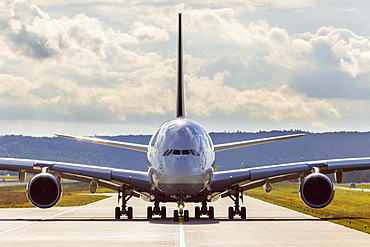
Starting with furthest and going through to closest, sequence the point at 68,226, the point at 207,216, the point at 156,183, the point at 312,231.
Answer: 1. the point at 207,216
2. the point at 156,183
3. the point at 68,226
4. the point at 312,231

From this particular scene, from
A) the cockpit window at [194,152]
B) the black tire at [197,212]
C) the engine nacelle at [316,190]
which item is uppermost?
the cockpit window at [194,152]

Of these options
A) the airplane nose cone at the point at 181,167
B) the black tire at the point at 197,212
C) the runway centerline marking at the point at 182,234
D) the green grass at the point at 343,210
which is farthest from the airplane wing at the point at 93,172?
the green grass at the point at 343,210

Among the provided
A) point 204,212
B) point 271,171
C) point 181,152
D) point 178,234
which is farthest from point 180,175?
point 204,212

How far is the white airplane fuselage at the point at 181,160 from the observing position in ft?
109

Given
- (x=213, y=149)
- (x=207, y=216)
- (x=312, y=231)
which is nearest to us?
(x=312, y=231)

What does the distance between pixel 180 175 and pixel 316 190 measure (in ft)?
24.4

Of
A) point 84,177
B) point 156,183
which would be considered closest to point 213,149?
point 156,183

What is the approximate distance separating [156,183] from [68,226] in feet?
16.1

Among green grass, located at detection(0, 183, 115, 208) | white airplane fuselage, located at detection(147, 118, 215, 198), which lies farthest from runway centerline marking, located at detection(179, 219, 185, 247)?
green grass, located at detection(0, 183, 115, 208)

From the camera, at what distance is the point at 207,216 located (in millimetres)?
41750

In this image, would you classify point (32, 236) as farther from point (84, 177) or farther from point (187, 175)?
point (84, 177)

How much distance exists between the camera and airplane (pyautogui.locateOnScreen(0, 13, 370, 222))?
33.7 m

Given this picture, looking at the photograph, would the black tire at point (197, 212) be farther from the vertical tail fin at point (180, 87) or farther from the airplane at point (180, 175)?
the vertical tail fin at point (180, 87)

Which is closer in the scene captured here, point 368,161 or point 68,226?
point 68,226
